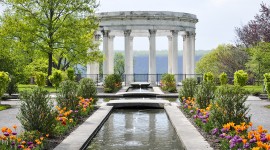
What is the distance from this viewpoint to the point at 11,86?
40.2 m

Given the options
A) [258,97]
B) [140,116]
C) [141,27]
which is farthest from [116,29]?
[140,116]

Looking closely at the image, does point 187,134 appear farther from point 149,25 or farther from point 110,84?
point 149,25

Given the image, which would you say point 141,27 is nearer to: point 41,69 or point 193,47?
point 193,47

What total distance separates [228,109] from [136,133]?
4.16 meters

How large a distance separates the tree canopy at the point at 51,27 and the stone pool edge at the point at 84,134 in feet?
105

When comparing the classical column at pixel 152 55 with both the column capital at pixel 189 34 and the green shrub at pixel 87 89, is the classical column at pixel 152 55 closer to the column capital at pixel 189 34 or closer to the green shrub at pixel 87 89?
the column capital at pixel 189 34

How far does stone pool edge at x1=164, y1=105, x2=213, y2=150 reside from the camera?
14.2 m

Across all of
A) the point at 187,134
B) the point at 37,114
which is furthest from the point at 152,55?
the point at 37,114

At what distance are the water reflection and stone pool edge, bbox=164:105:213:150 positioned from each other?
0.31 m

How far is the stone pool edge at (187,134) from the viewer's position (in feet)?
46.6

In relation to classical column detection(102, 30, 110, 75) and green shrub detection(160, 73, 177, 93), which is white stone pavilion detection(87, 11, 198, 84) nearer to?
classical column detection(102, 30, 110, 75)

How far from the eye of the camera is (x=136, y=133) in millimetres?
18500

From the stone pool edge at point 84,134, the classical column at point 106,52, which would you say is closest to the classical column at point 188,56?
the classical column at point 106,52

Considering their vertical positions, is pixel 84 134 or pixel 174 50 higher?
pixel 174 50
